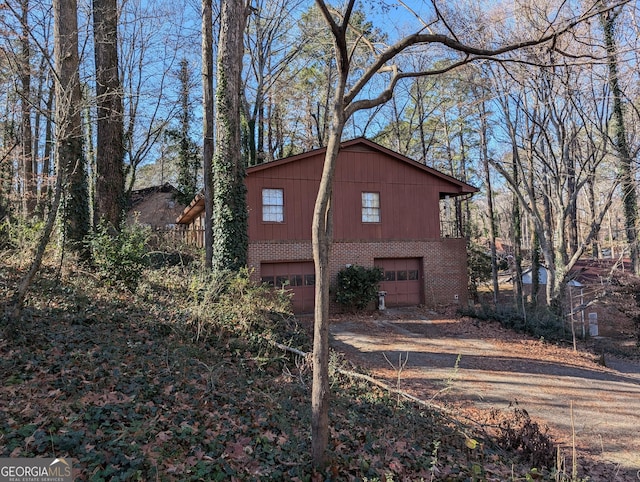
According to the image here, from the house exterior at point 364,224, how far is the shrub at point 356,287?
58 cm

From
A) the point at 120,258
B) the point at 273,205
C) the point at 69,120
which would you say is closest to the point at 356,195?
the point at 273,205

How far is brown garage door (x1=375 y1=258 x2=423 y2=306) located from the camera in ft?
53.6

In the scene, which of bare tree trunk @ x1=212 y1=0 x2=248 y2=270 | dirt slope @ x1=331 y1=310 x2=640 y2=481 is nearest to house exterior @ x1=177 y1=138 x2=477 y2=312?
dirt slope @ x1=331 y1=310 x2=640 y2=481

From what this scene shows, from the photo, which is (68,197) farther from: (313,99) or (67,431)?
(313,99)

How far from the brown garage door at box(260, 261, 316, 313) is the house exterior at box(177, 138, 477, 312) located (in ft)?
0.12

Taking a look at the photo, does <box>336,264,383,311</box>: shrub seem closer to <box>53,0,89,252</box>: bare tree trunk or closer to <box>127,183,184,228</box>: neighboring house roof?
<box>53,0,89,252</box>: bare tree trunk

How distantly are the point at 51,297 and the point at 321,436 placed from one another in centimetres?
629

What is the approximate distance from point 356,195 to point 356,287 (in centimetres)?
377

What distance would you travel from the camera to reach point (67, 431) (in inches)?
129

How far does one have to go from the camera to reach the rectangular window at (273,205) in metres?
14.5

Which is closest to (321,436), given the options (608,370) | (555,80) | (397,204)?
(608,370)

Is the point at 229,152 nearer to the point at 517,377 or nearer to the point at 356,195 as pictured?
the point at 356,195

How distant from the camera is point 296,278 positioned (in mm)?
14953

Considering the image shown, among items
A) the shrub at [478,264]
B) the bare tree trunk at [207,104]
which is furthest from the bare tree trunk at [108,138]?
the shrub at [478,264]
